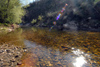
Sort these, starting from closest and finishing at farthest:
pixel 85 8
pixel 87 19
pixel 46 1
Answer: pixel 87 19 < pixel 85 8 < pixel 46 1

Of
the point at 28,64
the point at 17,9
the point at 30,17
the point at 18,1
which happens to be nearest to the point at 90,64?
the point at 28,64

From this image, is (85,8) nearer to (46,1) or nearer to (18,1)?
(18,1)

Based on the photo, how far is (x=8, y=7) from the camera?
64.1ft

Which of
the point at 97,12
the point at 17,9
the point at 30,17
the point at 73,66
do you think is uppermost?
the point at 30,17

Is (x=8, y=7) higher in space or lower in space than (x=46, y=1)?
lower

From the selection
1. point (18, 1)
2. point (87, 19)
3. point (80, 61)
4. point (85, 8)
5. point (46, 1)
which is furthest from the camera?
point (46, 1)

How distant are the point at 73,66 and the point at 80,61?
0.81 meters

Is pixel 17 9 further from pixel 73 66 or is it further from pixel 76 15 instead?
pixel 73 66

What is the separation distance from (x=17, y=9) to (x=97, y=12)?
23.7 meters

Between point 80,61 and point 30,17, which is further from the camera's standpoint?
point 30,17

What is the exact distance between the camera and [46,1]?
Answer: 6744cm

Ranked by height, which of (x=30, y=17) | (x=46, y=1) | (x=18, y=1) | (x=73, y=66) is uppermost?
(x=46, y=1)

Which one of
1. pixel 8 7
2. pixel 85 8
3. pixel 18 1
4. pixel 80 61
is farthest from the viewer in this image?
pixel 85 8

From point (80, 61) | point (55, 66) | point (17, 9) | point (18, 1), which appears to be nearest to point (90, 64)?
point (80, 61)
